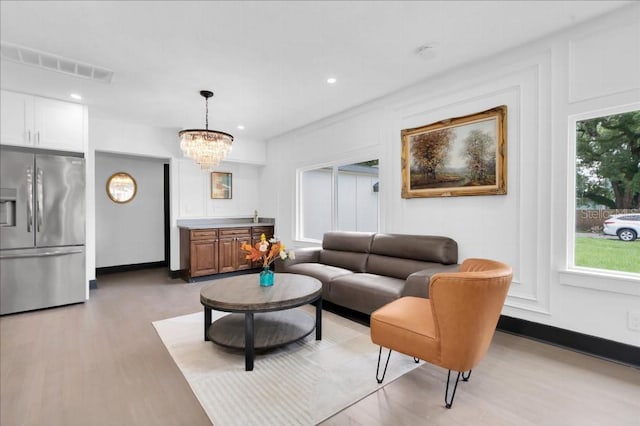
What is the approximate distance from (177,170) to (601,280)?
5.98m

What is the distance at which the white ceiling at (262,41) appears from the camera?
2.27 metres

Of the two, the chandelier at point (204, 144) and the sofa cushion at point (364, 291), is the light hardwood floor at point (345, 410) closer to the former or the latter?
the sofa cushion at point (364, 291)

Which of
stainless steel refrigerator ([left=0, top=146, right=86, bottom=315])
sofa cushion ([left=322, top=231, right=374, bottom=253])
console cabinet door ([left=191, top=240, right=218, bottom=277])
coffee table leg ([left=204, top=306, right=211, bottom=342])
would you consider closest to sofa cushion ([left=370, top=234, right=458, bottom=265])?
sofa cushion ([left=322, top=231, right=374, bottom=253])

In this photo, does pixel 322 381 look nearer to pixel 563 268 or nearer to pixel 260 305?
pixel 260 305

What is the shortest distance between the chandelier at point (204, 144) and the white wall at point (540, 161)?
2.40m

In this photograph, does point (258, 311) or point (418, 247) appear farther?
point (418, 247)

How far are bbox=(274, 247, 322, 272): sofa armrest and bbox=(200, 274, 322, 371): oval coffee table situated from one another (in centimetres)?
105

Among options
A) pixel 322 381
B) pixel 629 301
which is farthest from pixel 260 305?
pixel 629 301

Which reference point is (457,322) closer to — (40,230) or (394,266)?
(394,266)

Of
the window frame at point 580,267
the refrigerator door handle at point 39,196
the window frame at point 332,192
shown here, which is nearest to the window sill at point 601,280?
the window frame at point 580,267

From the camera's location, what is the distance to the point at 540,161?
272 centimetres

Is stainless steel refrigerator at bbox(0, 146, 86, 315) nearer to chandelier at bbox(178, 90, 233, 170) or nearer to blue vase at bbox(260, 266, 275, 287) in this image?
chandelier at bbox(178, 90, 233, 170)

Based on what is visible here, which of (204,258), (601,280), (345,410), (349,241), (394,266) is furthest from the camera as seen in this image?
(204,258)

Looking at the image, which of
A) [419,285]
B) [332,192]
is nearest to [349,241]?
[332,192]
